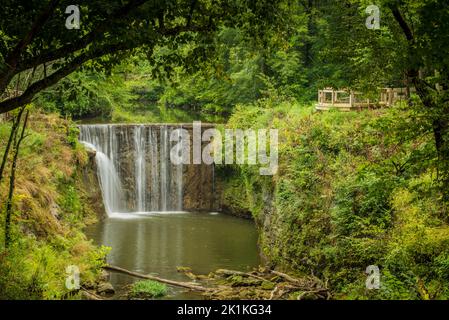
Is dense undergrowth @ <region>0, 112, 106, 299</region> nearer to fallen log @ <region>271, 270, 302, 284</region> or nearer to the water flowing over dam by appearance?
the water flowing over dam

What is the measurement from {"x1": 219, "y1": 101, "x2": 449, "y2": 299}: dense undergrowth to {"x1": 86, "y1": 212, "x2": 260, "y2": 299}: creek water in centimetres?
141

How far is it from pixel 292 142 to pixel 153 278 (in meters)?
6.68

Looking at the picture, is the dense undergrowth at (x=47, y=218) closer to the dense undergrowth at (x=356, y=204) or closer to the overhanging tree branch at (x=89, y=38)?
the overhanging tree branch at (x=89, y=38)

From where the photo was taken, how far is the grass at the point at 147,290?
49.0 ft

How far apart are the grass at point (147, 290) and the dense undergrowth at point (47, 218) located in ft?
3.72

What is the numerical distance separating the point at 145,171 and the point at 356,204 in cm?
1701

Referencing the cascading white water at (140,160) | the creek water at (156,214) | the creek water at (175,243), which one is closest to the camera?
the creek water at (175,243)

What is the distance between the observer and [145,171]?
30.0 metres

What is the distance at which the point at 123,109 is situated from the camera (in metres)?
43.3

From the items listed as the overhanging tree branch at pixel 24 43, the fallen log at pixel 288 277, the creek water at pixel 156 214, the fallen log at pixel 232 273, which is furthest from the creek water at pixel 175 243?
the overhanging tree branch at pixel 24 43

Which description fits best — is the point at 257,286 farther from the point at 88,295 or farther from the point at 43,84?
the point at 43,84

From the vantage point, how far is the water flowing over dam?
29.1 m

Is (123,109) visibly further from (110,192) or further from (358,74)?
(358,74)
